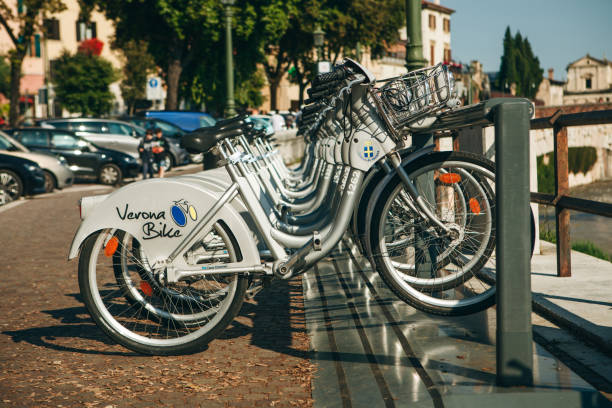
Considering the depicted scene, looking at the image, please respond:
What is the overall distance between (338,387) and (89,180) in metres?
20.6

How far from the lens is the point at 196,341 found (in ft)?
14.2

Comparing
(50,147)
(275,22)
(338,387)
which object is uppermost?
(275,22)

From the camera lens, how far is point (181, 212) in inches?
171

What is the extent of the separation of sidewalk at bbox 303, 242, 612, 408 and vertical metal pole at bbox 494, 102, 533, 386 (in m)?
0.26

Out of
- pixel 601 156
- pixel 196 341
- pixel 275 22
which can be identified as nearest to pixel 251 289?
pixel 196 341

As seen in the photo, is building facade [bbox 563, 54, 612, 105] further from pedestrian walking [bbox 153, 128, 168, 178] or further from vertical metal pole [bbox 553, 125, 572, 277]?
vertical metal pole [bbox 553, 125, 572, 277]

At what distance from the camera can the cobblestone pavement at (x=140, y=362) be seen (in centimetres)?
383

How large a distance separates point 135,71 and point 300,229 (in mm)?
62528

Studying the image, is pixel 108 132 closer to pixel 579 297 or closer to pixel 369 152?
pixel 579 297

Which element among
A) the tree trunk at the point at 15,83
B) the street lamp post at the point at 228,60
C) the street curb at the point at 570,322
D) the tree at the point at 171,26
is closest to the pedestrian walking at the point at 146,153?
the street lamp post at the point at 228,60

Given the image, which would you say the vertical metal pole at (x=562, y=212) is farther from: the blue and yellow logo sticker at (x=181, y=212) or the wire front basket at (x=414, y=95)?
the blue and yellow logo sticker at (x=181, y=212)

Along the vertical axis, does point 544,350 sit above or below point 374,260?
below

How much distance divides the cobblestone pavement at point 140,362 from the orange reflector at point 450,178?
1234mm

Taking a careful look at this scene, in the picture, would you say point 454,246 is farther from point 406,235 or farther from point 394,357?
point 394,357
